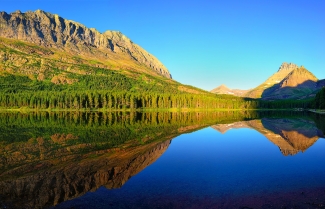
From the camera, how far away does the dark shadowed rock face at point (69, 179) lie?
1779 centimetres

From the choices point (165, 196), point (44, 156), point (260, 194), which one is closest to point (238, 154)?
point (260, 194)

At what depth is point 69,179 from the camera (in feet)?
71.8

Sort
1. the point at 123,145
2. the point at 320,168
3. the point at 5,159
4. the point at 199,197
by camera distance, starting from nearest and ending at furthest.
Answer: the point at 199,197 → the point at 320,168 → the point at 5,159 → the point at 123,145

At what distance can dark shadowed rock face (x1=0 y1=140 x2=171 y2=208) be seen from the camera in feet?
58.4

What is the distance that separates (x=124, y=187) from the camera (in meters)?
20.3

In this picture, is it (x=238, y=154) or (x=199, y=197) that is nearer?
(x=199, y=197)

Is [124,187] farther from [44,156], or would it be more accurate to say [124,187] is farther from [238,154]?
[238,154]

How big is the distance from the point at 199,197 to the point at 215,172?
7.64 meters

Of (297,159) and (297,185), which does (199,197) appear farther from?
(297,159)

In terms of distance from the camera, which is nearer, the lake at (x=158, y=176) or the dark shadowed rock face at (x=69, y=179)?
the lake at (x=158, y=176)

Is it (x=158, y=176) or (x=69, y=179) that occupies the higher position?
(x=69, y=179)

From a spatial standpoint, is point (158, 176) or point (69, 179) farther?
point (158, 176)

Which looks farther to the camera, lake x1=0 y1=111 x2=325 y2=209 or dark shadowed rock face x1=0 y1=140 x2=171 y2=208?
dark shadowed rock face x1=0 y1=140 x2=171 y2=208

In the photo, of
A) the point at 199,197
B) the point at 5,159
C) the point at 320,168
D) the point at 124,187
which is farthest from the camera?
the point at 5,159
